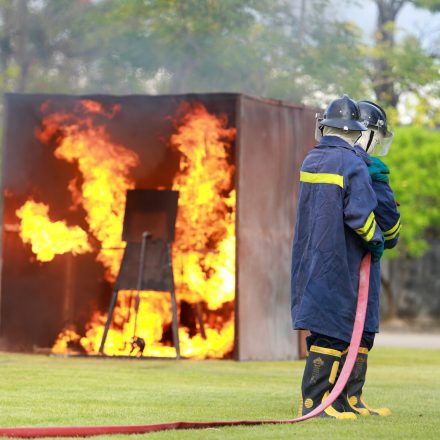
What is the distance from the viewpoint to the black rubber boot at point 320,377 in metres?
8.81

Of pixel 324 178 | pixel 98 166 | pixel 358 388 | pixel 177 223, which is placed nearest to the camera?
pixel 324 178

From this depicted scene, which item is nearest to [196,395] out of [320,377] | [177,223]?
[320,377]

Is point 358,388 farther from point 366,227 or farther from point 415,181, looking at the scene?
point 415,181

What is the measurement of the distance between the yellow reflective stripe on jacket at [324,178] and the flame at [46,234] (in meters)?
7.54

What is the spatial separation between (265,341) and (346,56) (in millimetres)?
12107

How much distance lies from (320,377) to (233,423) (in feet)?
2.50

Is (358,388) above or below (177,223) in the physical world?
below

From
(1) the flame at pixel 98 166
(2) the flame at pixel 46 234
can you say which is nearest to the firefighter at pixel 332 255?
(1) the flame at pixel 98 166

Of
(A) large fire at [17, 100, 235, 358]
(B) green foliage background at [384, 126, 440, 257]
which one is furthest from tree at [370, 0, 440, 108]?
(A) large fire at [17, 100, 235, 358]

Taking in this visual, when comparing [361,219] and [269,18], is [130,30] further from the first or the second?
[361,219]

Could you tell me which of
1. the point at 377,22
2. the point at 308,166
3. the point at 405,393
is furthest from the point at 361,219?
the point at 377,22

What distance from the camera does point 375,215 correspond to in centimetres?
912

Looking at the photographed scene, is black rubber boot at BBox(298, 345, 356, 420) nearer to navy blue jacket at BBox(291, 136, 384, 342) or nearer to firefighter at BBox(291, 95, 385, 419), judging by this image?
firefighter at BBox(291, 95, 385, 419)

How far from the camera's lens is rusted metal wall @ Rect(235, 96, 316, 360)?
15.5 metres
